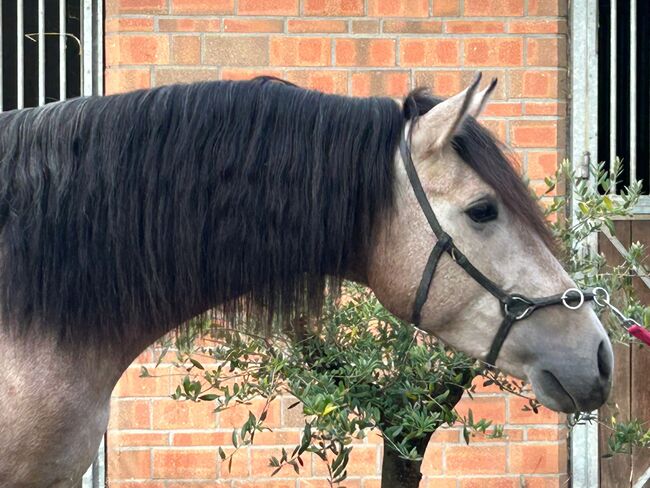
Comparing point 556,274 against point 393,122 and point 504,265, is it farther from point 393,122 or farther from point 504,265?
point 393,122

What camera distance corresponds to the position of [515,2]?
5.36 meters

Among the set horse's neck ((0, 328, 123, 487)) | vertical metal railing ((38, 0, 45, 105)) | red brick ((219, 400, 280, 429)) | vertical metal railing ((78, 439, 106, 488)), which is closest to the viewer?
horse's neck ((0, 328, 123, 487))

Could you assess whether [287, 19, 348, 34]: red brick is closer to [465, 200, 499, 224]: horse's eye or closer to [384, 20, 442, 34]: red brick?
[384, 20, 442, 34]: red brick

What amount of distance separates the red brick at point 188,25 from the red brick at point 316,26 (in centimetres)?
34

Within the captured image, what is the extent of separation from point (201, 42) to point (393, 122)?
250cm

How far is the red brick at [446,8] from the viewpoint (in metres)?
5.33

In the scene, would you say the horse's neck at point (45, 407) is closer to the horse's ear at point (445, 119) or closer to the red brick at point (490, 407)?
the horse's ear at point (445, 119)

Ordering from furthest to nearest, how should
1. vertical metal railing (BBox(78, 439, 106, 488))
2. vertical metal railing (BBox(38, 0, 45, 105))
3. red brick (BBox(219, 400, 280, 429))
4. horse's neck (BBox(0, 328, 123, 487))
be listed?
vertical metal railing (BBox(38, 0, 45, 105)) → vertical metal railing (BBox(78, 439, 106, 488)) → red brick (BBox(219, 400, 280, 429)) → horse's neck (BBox(0, 328, 123, 487))

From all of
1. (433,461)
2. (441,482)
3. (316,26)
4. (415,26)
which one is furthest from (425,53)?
(441,482)

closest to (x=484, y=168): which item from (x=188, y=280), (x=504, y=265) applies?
(x=504, y=265)

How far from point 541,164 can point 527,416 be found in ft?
3.79

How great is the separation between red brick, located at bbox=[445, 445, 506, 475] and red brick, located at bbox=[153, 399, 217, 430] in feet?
3.65

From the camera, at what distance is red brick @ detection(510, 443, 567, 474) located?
5.37 meters

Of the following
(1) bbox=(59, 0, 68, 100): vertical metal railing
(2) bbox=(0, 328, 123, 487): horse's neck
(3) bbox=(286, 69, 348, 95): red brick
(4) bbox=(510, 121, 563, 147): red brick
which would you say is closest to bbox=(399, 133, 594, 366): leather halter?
(2) bbox=(0, 328, 123, 487): horse's neck
